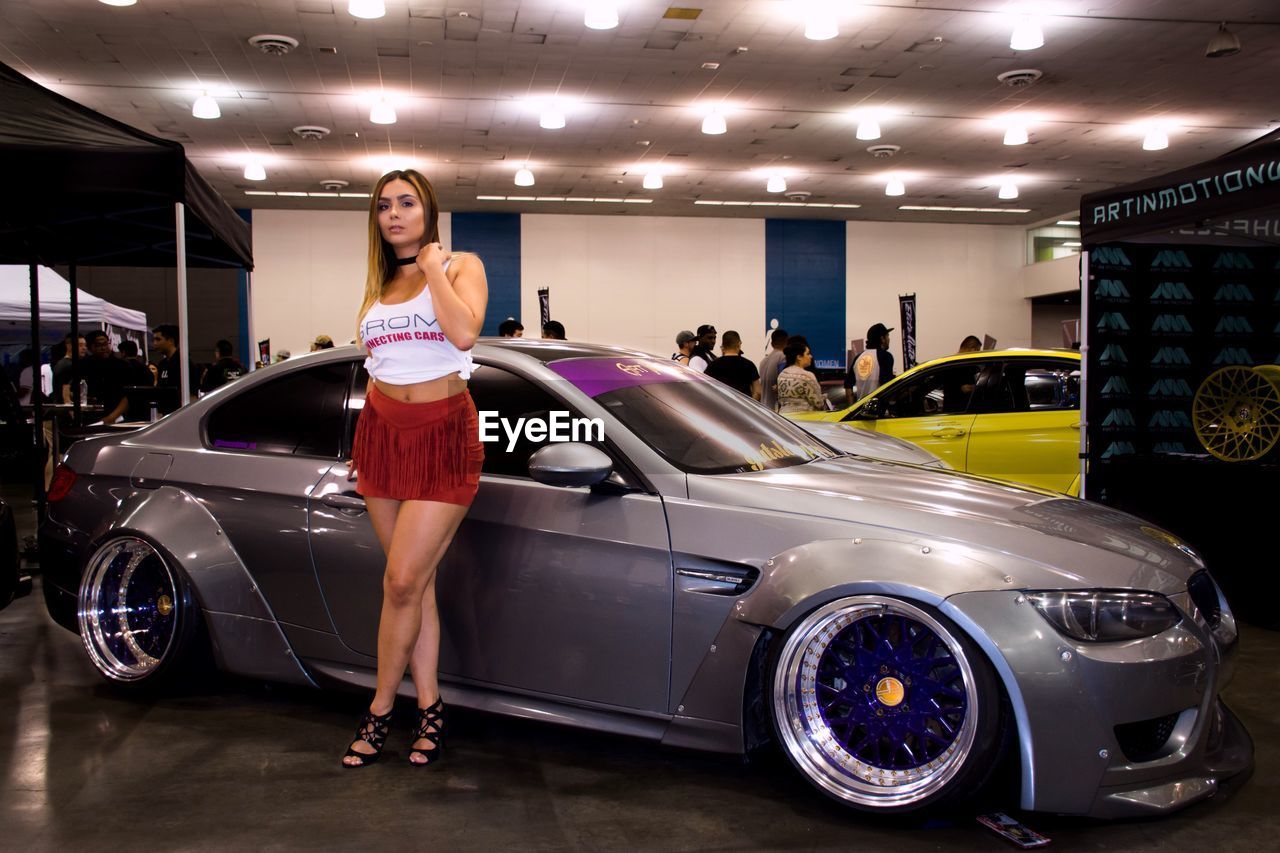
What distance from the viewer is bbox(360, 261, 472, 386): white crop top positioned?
287 cm

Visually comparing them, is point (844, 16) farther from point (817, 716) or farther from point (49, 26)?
point (817, 716)

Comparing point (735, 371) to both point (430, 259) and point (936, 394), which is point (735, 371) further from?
point (430, 259)

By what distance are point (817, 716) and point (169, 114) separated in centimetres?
1485

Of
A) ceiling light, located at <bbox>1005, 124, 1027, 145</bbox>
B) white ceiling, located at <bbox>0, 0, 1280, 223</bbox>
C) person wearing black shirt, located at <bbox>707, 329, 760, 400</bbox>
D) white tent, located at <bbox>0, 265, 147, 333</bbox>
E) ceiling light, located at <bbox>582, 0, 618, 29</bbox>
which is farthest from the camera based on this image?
ceiling light, located at <bbox>1005, 124, 1027, 145</bbox>

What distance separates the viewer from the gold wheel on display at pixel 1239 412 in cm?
522

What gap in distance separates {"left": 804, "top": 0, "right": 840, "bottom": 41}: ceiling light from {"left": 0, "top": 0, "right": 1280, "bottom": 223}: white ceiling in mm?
196

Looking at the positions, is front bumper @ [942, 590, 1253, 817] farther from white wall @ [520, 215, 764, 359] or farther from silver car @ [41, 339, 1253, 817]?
white wall @ [520, 215, 764, 359]

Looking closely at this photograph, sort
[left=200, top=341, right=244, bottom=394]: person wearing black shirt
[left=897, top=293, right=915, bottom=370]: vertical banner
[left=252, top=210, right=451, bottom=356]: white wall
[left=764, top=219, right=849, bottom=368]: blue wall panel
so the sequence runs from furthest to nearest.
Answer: [left=764, top=219, right=849, bottom=368]: blue wall panel, [left=252, top=210, right=451, bottom=356]: white wall, [left=897, top=293, right=915, bottom=370]: vertical banner, [left=200, top=341, right=244, bottom=394]: person wearing black shirt

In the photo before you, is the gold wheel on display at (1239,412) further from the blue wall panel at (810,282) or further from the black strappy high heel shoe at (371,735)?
the blue wall panel at (810,282)

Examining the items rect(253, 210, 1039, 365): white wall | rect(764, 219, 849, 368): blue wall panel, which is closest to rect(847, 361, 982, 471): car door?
rect(253, 210, 1039, 365): white wall

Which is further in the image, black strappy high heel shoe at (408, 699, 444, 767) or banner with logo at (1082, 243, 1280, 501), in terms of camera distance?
banner with logo at (1082, 243, 1280, 501)

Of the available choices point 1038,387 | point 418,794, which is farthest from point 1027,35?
point 418,794

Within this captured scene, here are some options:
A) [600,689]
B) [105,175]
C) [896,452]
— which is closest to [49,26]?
[105,175]

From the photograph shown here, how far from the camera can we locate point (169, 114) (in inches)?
581
